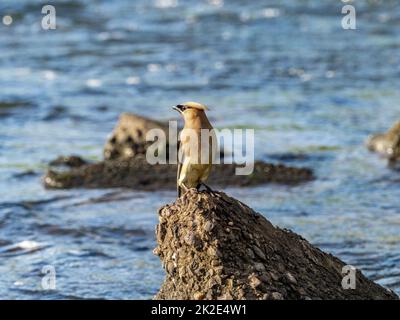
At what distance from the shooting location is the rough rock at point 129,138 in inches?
557

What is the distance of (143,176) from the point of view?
13.6m

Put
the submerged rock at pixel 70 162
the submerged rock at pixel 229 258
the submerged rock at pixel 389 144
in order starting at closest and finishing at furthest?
the submerged rock at pixel 229 258
the submerged rock at pixel 70 162
the submerged rock at pixel 389 144

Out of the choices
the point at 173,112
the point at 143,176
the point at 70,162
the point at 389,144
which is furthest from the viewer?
the point at 173,112

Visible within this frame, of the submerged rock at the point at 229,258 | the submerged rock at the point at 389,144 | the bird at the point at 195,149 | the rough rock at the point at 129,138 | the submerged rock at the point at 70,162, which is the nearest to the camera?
the submerged rock at the point at 229,258

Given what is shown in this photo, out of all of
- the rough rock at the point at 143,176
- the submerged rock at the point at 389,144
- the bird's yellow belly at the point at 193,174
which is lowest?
the rough rock at the point at 143,176

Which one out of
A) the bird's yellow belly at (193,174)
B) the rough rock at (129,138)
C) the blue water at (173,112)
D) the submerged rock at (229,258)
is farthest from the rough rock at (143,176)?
the submerged rock at (229,258)

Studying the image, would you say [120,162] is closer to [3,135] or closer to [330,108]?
[3,135]

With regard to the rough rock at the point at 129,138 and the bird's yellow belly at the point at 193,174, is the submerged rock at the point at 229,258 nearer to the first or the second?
the bird's yellow belly at the point at 193,174

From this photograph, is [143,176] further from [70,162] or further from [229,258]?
[229,258]

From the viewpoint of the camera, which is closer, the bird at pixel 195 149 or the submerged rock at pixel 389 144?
the bird at pixel 195 149

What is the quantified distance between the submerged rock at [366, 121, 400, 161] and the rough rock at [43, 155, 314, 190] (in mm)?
1462

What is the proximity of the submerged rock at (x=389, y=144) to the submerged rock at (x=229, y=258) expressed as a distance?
7.63 m

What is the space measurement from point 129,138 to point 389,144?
350 centimetres

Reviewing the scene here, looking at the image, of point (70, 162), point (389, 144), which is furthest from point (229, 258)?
point (389, 144)
